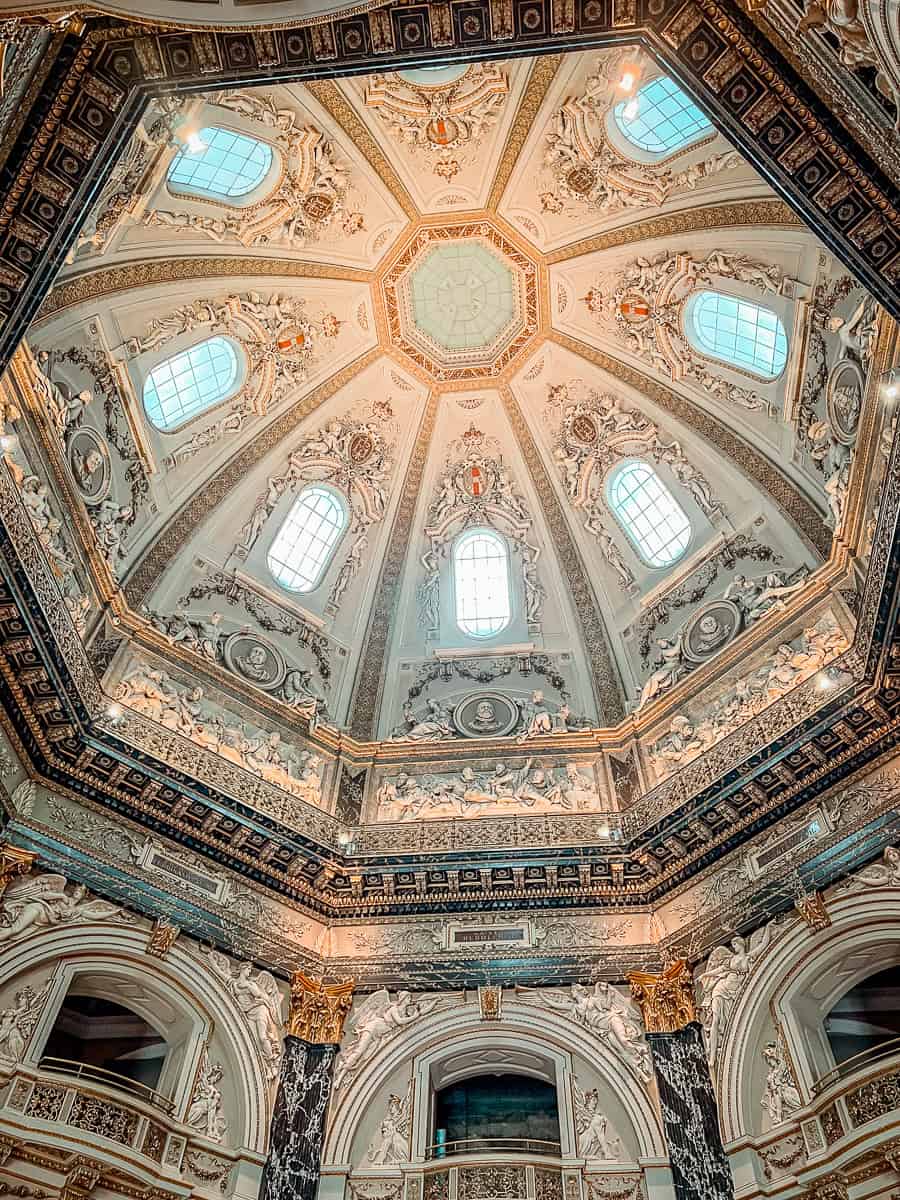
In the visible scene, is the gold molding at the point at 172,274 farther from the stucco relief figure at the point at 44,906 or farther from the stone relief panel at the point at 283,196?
the stucco relief figure at the point at 44,906

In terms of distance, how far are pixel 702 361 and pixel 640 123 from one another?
5.28 m

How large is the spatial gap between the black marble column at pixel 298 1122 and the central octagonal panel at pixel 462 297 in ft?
57.1

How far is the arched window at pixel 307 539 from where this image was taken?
2348 cm

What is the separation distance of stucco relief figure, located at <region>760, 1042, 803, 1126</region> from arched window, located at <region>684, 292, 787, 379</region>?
13230 mm

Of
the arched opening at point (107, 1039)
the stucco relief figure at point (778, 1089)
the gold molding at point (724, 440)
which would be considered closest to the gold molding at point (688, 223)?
the gold molding at point (724, 440)

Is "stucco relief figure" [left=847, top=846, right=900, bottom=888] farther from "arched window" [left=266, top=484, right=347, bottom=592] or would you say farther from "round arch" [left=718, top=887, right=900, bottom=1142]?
"arched window" [left=266, top=484, right=347, bottom=592]

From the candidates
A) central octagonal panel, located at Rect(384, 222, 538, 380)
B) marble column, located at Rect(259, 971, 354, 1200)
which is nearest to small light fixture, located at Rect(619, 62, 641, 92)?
central octagonal panel, located at Rect(384, 222, 538, 380)

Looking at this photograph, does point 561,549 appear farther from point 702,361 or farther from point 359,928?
point 359,928

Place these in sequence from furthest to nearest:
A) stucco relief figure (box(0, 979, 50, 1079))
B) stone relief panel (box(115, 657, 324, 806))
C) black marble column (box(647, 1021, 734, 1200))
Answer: stone relief panel (box(115, 657, 324, 806)) → black marble column (box(647, 1021, 734, 1200)) → stucco relief figure (box(0, 979, 50, 1079))

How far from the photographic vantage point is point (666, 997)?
16203 mm

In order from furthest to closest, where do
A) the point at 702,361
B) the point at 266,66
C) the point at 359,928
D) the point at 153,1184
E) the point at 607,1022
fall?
the point at 702,361
the point at 359,928
the point at 607,1022
the point at 153,1184
the point at 266,66

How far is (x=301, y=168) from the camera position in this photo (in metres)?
21.0

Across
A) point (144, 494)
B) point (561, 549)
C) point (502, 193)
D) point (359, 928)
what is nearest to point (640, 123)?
point (502, 193)

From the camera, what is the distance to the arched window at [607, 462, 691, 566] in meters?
22.8
